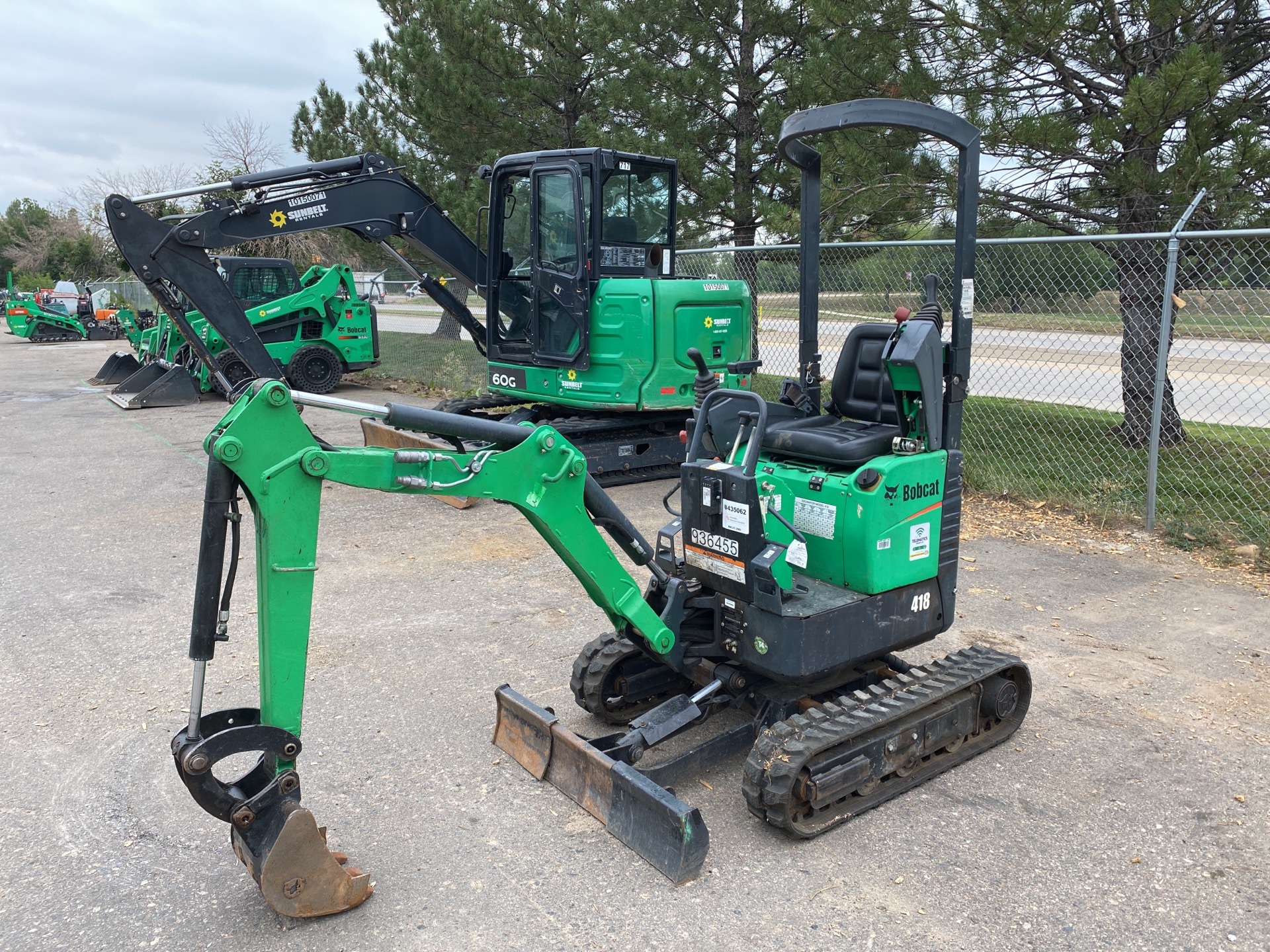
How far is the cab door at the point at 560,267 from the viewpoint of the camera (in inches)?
344

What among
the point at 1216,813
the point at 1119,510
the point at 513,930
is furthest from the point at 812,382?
the point at 1119,510

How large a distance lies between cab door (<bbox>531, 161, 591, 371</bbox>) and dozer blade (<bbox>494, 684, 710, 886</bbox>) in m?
5.16

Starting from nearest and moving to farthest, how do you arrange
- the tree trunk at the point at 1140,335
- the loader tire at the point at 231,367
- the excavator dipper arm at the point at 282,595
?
the excavator dipper arm at the point at 282,595, the tree trunk at the point at 1140,335, the loader tire at the point at 231,367

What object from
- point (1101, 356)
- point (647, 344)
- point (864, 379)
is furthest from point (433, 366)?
point (864, 379)

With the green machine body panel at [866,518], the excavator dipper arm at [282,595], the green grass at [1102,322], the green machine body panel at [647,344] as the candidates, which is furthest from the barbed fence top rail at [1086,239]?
the excavator dipper arm at [282,595]

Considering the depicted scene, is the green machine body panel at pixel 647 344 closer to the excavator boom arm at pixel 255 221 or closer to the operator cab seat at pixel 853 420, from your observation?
the excavator boom arm at pixel 255 221

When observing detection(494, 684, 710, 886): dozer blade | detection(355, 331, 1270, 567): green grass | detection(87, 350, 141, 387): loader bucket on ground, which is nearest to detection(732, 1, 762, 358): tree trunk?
detection(355, 331, 1270, 567): green grass

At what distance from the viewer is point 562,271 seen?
29.3 feet

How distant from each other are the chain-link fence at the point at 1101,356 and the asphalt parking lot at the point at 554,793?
4.79 ft

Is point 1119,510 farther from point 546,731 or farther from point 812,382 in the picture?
point 546,731

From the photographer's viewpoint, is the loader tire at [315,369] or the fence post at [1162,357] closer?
the fence post at [1162,357]

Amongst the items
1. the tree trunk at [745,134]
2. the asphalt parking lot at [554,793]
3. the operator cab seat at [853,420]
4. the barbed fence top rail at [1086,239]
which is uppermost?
the tree trunk at [745,134]

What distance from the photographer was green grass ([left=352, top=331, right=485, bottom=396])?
15105 millimetres

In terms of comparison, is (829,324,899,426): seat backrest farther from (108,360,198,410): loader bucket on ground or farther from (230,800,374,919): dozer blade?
(108,360,198,410): loader bucket on ground
